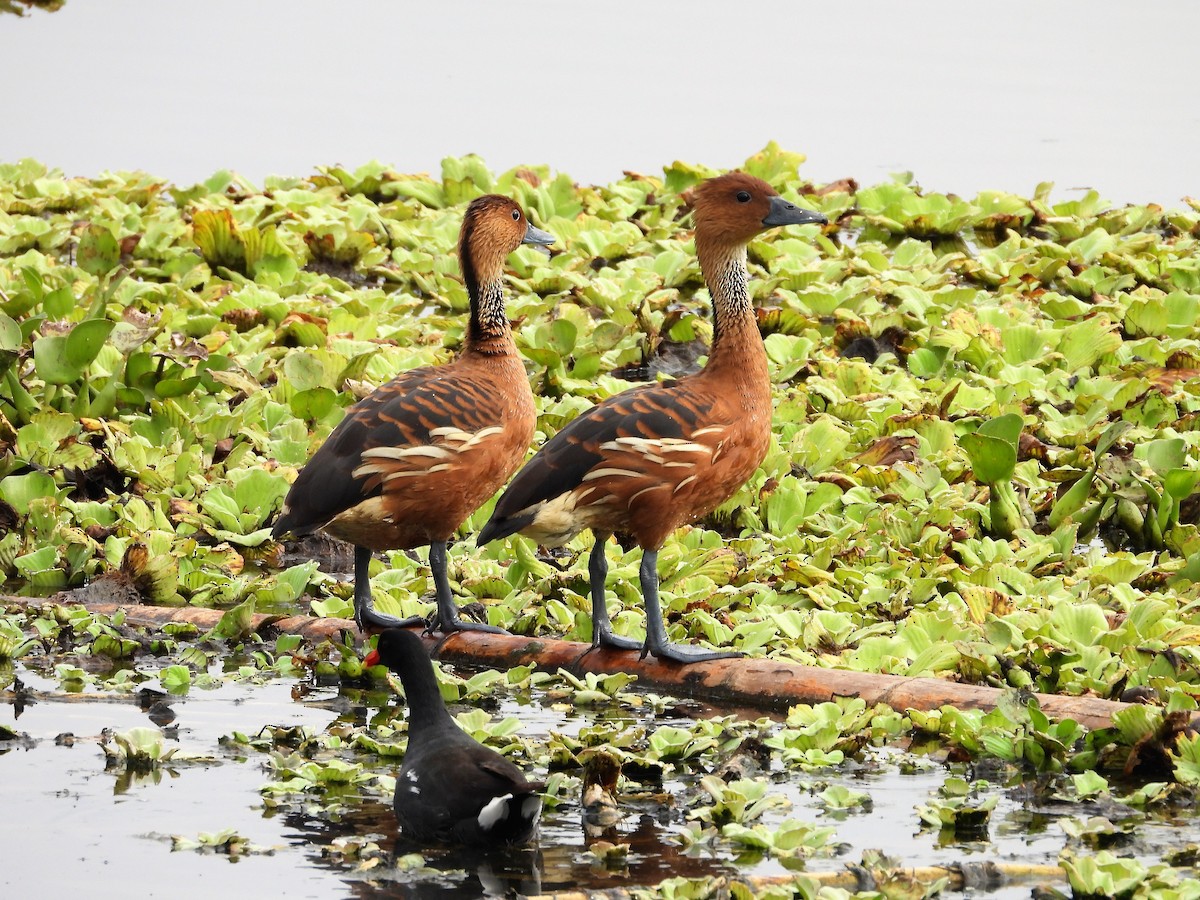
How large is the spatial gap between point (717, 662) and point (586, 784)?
1369 millimetres

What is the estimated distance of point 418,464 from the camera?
24.0 feet

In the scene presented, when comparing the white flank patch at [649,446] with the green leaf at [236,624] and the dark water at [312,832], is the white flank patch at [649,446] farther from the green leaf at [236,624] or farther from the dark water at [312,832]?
the green leaf at [236,624]

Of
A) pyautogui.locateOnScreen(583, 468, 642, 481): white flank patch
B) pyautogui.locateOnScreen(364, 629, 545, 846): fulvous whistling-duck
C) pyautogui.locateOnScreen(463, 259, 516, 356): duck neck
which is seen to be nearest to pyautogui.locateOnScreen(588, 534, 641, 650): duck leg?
pyautogui.locateOnScreen(583, 468, 642, 481): white flank patch

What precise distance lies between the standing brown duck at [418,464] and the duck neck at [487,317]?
16 mm

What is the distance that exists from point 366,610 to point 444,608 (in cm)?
35

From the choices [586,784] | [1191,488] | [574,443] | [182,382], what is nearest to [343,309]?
[182,382]

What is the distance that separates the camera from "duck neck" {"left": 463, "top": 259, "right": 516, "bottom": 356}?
26.3 ft

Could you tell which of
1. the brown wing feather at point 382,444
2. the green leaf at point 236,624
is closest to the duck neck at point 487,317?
the brown wing feather at point 382,444

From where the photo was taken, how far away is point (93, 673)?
6.96 m

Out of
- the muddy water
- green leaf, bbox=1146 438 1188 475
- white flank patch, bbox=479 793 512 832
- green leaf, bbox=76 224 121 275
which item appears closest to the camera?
the muddy water

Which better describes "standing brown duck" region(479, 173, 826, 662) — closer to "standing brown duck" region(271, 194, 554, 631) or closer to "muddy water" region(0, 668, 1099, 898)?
"standing brown duck" region(271, 194, 554, 631)

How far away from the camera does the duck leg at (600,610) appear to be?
278 inches

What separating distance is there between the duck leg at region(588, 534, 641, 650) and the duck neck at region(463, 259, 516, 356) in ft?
4.15

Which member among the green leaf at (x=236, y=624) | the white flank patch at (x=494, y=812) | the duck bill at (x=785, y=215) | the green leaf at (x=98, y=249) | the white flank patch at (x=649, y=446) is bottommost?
the white flank patch at (x=494, y=812)
